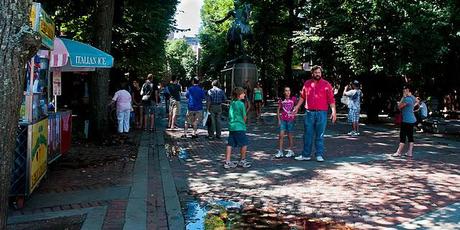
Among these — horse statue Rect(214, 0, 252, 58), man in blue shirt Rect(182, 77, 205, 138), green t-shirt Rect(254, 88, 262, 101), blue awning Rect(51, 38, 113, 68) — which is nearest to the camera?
blue awning Rect(51, 38, 113, 68)

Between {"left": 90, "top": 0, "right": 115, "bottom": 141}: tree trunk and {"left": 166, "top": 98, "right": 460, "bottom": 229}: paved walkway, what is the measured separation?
6.62 ft

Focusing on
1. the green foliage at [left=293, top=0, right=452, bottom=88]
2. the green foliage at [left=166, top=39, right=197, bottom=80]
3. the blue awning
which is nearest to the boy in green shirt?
the blue awning

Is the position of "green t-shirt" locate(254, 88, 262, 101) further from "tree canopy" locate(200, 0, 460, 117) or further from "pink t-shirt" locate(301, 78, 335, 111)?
"pink t-shirt" locate(301, 78, 335, 111)

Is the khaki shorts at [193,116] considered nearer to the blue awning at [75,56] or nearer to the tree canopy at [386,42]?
the blue awning at [75,56]

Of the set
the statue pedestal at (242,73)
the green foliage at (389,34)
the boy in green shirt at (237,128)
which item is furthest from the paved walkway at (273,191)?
the statue pedestal at (242,73)

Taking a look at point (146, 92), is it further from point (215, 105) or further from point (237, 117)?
point (237, 117)

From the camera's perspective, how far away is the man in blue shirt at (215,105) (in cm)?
1431

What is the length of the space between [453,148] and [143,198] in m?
9.31

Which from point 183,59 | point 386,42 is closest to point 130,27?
point 386,42

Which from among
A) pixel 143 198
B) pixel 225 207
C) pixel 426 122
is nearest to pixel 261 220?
pixel 225 207

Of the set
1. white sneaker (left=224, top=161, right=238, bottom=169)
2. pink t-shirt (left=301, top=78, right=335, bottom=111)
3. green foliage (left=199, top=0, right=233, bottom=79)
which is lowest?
white sneaker (left=224, top=161, right=238, bottom=169)

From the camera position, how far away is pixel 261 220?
6.00 m

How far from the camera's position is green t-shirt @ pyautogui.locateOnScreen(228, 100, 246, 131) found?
9.33m

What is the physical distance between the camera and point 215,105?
47.5 ft
